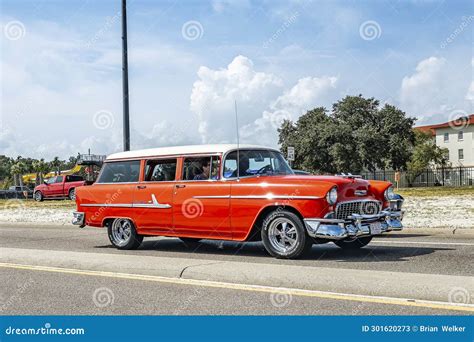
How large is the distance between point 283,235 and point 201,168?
201 centimetres

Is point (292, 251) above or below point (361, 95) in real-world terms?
below

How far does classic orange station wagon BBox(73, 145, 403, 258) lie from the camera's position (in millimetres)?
8938

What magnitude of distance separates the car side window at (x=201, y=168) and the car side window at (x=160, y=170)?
0.31 m

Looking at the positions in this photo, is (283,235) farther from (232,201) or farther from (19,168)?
(19,168)

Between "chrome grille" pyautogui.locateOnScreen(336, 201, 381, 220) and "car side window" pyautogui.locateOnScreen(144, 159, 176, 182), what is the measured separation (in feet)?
10.3

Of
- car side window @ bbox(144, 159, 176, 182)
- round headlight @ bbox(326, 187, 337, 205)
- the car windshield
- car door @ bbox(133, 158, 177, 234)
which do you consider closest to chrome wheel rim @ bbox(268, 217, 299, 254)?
round headlight @ bbox(326, 187, 337, 205)

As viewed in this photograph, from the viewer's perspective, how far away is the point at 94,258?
909cm

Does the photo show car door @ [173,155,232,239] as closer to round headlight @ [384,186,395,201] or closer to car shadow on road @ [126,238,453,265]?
car shadow on road @ [126,238,453,265]

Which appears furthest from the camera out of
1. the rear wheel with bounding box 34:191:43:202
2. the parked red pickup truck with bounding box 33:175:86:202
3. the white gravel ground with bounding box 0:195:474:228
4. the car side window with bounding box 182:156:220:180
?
the rear wheel with bounding box 34:191:43:202

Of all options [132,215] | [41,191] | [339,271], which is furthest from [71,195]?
[339,271]

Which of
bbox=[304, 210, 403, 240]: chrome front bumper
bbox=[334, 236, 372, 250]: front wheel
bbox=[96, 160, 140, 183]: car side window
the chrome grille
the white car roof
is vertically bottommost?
bbox=[334, 236, 372, 250]: front wheel
